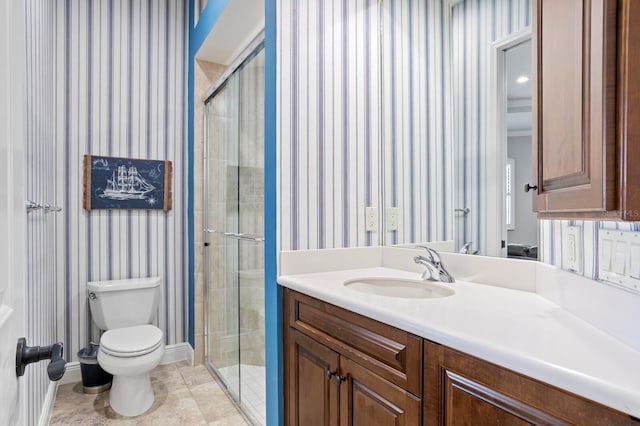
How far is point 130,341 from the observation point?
2111 mm

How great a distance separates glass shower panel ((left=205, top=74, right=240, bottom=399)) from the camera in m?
2.30

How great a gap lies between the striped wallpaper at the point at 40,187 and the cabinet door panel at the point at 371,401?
4.28ft

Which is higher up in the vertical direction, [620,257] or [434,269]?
[620,257]

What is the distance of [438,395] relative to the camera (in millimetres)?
835

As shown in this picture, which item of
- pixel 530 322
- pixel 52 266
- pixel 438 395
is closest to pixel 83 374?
pixel 52 266

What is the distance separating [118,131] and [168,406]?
6.21ft

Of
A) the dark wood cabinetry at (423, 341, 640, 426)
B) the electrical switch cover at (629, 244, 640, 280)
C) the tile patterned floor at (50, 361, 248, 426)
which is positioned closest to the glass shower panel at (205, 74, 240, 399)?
the tile patterned floor at (50, 361, 248, 426)

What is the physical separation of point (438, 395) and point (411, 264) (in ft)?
2.85

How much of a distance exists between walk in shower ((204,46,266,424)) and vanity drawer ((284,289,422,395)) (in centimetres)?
57

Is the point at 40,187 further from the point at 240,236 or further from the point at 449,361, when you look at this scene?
the point at 449,361

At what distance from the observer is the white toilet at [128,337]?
2018 mm

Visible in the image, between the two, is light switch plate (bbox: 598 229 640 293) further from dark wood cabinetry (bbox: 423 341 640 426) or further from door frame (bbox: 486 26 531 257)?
door frame (bbox: 486 26 531 257)

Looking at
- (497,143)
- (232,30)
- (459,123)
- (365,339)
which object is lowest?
(365,339)

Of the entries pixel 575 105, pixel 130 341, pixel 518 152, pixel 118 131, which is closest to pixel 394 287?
pixel 518 152
